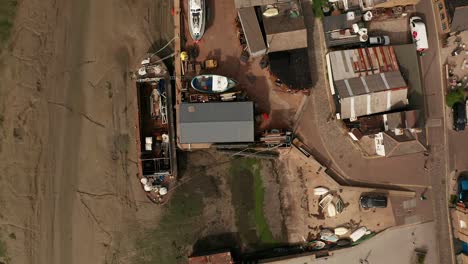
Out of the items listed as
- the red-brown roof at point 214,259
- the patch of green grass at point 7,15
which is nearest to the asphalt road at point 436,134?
the red-brown roof at point 214,259

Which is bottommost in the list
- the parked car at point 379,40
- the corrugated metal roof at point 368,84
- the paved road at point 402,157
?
the paved road at point 402,157

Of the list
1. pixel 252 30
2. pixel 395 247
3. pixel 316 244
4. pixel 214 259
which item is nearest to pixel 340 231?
pixel 316 244

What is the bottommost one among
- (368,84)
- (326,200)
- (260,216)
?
(260,216)

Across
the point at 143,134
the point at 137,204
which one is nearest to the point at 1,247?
the point at 137,204

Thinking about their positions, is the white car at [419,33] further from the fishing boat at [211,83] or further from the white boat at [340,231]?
the white boat at [340,231]

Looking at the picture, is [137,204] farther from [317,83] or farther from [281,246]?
[317,83]

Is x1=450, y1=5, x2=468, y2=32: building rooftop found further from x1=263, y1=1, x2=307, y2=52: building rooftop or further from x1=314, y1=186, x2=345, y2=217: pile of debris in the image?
x1=314, y1=186, x2=345, y2=217: pile of debris

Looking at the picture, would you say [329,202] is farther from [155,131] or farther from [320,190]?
[155,131]
